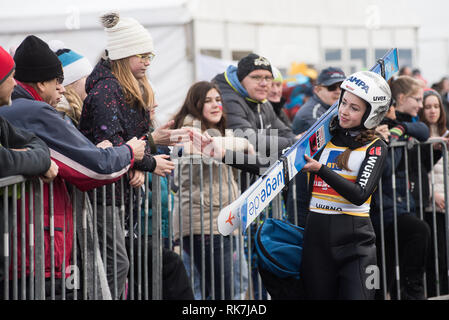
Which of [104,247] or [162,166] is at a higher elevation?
[162,166]

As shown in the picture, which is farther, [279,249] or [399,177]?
[399,177]

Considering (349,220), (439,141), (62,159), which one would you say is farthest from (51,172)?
(439,141)

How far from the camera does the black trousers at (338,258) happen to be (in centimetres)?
441

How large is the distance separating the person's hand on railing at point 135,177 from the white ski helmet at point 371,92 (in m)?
1.46

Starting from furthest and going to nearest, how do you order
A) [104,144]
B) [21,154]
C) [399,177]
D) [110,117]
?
[399,177] → [110,117] → [104,144] → [21,154]

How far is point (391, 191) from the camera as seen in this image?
614 cm

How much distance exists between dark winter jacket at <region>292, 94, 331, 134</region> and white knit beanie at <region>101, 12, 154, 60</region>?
2.26 meters

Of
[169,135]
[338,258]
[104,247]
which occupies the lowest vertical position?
[338,258]

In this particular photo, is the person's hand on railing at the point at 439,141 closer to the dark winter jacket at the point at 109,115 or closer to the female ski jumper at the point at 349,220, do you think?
the female ski jumper at the point at 349,220

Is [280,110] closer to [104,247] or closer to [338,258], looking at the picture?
[338,258]

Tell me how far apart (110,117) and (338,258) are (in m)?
1.73

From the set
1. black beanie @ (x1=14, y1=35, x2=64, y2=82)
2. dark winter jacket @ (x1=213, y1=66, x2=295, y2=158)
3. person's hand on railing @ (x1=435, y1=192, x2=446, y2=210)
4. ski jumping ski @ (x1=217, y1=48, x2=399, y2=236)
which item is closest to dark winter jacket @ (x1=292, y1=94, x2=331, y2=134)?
dark winter jacket @ (x1=213, y1=66, x2=295, y2=158)

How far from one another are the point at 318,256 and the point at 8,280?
2024 mm

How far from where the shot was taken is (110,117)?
422 cm
